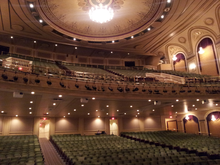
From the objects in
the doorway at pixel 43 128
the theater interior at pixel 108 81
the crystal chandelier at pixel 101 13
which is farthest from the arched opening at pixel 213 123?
the doorway at pixel 43 128

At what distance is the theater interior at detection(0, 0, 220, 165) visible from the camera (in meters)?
7.44

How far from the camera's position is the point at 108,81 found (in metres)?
9.54

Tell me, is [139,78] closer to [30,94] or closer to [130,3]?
[130,3]

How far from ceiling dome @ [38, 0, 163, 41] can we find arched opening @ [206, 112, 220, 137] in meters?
9.71

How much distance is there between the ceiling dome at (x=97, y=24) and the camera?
429 inches

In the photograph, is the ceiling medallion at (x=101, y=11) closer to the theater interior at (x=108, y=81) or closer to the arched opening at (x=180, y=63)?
the theater interior at (x=108, y=81)

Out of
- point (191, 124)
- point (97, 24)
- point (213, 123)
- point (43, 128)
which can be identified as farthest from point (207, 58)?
point (43, 128)

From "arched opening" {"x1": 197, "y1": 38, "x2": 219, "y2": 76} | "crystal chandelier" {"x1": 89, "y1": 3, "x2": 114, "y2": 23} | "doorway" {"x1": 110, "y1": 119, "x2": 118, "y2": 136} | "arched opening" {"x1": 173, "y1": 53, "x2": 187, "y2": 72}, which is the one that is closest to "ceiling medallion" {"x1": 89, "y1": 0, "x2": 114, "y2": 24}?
"crystal chandelier" {"x1": 89, "y1": 3, "x2": 114, "y2": 23}

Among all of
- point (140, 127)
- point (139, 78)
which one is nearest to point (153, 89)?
point (139, 78)

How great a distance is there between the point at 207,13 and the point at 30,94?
1295cm

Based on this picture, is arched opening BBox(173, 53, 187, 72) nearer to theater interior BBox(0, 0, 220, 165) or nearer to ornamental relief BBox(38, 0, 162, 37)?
theater interior BBox(0, 0, 220, 165)

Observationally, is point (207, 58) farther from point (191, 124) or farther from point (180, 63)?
point (191, 124)

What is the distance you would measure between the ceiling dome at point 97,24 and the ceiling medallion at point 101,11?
0.06 meters

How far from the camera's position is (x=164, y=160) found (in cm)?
652
